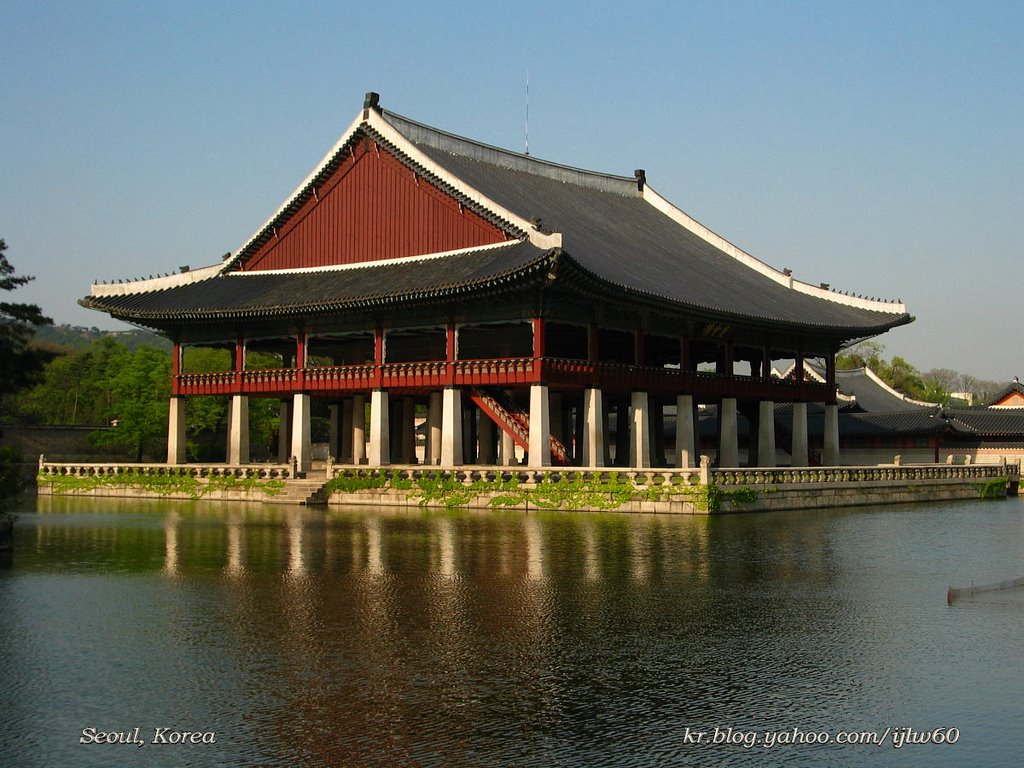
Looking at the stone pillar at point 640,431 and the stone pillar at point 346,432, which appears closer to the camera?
the stone pillar at point 640,431

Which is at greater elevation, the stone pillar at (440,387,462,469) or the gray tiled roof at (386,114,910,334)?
the gray tiled roof at (386,114,910,334)

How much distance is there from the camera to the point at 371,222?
5925cm

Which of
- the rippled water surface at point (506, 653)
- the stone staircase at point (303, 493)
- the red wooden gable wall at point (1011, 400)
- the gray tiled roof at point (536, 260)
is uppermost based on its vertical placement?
the gray tiled roof at point (536, 260)

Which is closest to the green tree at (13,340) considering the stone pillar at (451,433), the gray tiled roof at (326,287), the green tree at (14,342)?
the green tree at (14,342)

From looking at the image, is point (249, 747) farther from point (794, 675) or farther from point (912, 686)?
point (912, 686)

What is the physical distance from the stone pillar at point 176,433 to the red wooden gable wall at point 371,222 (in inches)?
333

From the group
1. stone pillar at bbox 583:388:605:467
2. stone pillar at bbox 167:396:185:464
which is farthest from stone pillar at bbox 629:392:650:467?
stone pillar at bbox 167:396:185:464

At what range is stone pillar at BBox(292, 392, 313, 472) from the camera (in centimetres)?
5712

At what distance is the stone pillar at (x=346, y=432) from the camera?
68750 millimetres

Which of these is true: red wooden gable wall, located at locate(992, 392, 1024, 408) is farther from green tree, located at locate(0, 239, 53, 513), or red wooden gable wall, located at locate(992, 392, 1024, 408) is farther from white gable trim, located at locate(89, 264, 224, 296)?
green tree, located at locate(0, 239, 53, 513)

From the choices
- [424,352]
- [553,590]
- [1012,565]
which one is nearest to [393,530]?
[553,590]

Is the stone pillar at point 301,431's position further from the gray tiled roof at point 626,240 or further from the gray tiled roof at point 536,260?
the gray tiled roof at point 626,240

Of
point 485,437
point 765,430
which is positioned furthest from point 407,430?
point 765,430

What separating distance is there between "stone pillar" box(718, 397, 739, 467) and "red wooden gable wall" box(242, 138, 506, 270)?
15764mm
